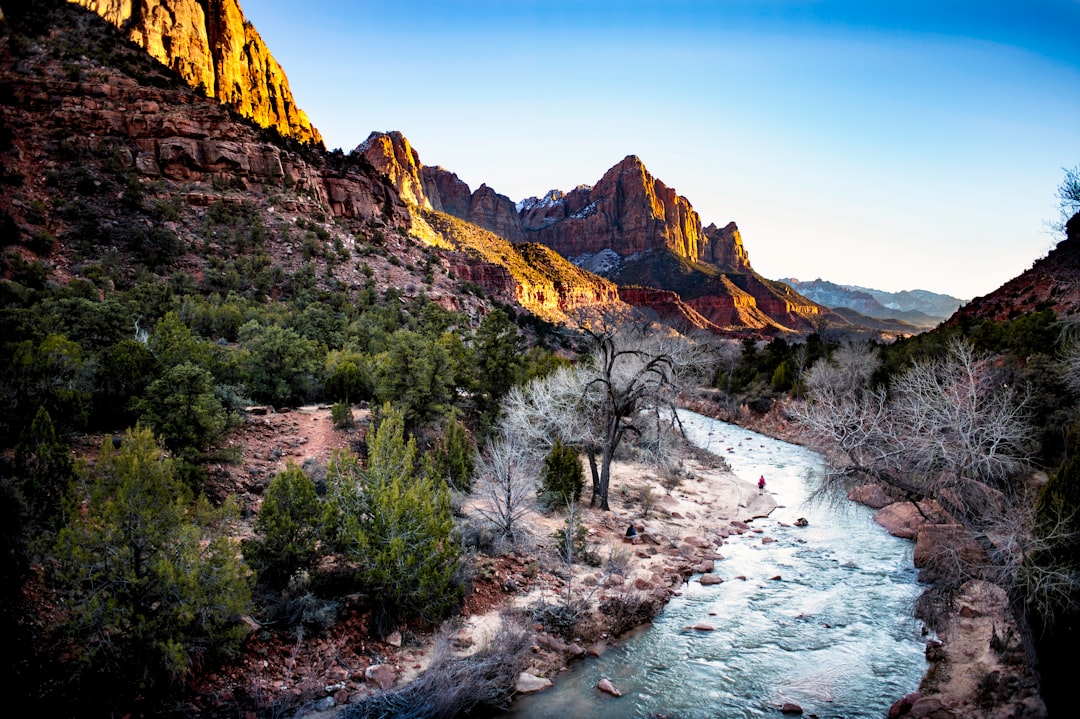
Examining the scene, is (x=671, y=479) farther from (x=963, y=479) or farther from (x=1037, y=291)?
(x=1037, y=291)

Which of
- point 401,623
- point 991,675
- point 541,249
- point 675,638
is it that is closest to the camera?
point 991,675

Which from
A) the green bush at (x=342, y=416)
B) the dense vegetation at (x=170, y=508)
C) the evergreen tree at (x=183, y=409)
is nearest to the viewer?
the dense vegetation at (x=170, y=508)

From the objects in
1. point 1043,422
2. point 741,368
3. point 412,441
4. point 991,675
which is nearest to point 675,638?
point 991,675

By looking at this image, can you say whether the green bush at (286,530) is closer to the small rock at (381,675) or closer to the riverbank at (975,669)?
the small rock at (381,675)

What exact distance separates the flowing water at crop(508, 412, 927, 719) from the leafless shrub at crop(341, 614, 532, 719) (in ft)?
1.60

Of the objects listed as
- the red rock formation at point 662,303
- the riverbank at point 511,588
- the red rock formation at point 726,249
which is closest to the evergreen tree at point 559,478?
the riverbank at point 511,588

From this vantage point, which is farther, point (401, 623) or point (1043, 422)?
point (1043, 422)

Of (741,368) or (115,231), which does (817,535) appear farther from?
(115,231)

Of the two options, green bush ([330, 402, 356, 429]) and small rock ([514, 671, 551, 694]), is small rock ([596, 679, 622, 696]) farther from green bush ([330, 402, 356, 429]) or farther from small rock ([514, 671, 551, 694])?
green bush ([330, 402, 356, 429])

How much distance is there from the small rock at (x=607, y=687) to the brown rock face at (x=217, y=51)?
63559 mm

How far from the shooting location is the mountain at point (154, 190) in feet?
93.2

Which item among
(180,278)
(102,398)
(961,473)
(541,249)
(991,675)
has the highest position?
(541,249)

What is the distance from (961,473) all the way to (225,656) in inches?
438

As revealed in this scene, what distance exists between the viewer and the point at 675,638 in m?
9.70
